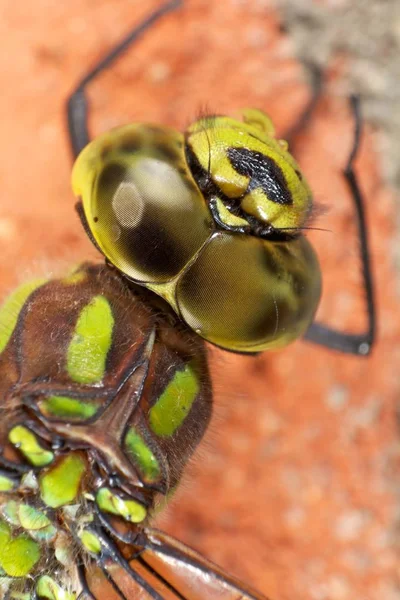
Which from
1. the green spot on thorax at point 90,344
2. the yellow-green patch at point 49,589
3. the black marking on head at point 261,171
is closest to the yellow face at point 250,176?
the black marking on head at point 261,171

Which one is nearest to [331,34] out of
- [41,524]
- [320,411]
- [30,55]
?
[30,55]

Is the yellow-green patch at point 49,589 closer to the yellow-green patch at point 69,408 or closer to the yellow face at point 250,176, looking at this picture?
the yellow-green patch at point 69,408

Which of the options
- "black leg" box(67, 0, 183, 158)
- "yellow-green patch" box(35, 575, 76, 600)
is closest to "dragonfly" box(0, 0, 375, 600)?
"yellow-green patch" box(35, 575, 76, 600)

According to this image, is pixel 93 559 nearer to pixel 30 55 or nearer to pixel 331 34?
pixel 30 55

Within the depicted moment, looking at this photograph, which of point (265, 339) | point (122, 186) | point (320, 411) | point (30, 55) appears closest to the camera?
point (122, 186)

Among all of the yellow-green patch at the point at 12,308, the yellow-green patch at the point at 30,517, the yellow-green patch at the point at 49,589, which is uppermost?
the yellow-green patch at the point at 12,308

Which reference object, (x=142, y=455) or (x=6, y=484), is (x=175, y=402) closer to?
(x=142, y=455)

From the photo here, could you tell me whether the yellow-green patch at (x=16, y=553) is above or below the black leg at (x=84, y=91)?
below
